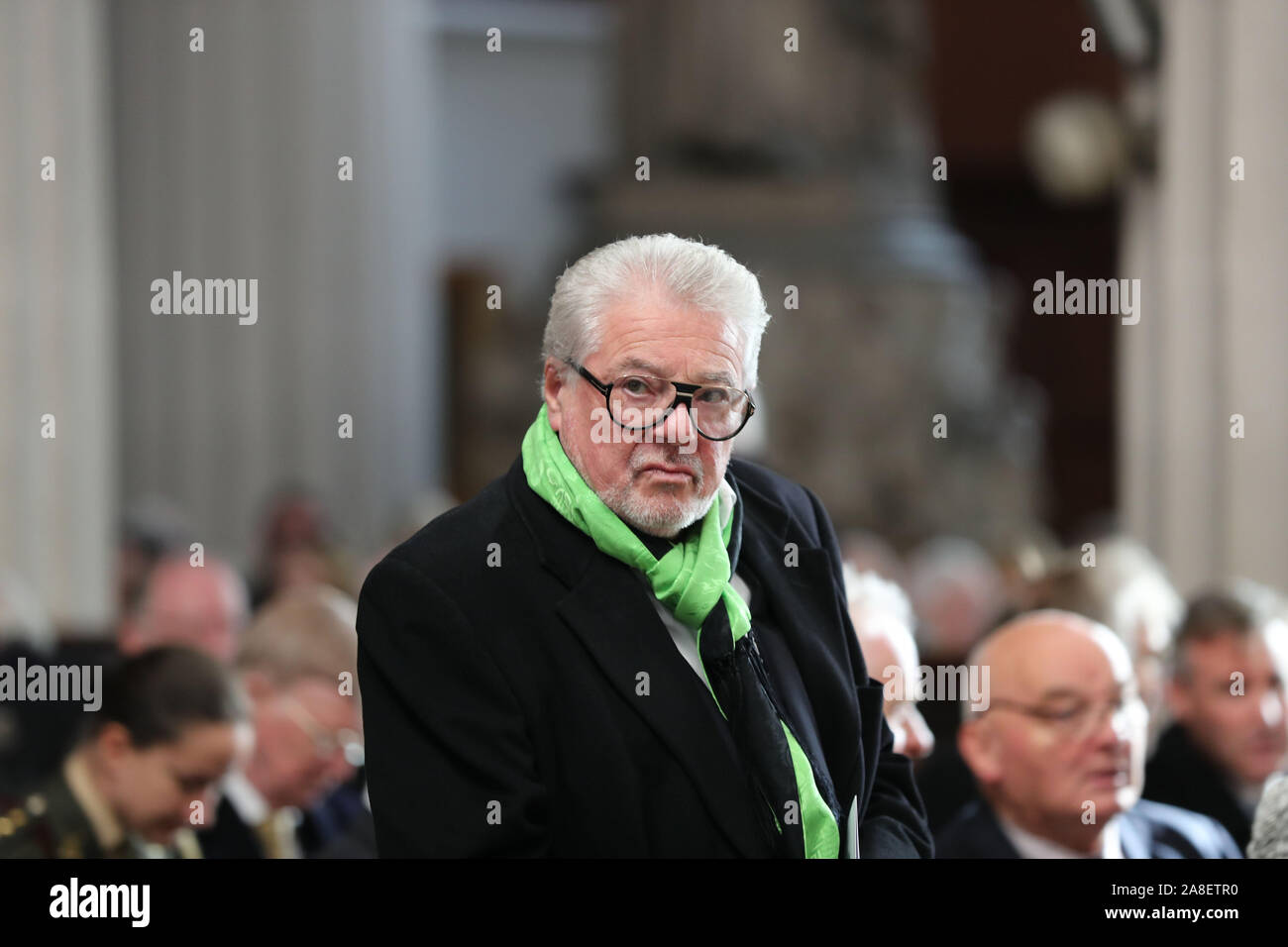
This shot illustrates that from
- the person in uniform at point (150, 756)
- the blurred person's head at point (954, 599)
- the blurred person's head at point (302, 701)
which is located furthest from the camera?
the blurred person's head at point (954, 599)

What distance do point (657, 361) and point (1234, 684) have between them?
7.90ft

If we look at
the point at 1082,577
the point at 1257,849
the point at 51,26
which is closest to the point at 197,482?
the point at 51,26

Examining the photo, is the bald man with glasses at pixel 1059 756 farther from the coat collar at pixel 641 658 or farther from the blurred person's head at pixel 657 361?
the blurred person's head at pixel 657 361

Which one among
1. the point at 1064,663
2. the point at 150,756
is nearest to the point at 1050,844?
the point at 1064,663

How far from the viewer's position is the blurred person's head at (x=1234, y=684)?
4285mm

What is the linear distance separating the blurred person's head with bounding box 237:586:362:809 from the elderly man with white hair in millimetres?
1956

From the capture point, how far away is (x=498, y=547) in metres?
2.45

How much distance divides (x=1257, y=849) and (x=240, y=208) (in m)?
9.68

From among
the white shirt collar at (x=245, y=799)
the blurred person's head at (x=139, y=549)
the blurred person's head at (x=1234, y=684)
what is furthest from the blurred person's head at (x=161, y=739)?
the blurred person's head at (x=139, y=549)

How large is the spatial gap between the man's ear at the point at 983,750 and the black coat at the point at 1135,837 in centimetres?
6

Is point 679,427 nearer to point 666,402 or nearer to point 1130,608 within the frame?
point 666,402

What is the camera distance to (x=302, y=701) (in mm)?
4430

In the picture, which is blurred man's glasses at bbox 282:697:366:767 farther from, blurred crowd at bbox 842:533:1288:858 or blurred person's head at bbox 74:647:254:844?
blurred crowd at bbox 842:533:1288:858

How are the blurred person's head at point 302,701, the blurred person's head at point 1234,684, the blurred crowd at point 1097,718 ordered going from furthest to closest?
the blurred person's head at point 302,701
the blurred person's head at point 1234,684
the blurred crowd at point 1097,718
